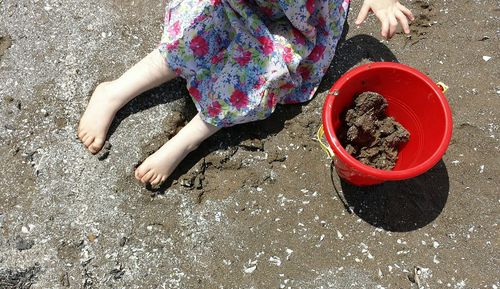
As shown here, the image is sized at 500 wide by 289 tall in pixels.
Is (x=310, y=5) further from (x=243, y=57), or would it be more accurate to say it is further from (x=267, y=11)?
(x=243, y=57)

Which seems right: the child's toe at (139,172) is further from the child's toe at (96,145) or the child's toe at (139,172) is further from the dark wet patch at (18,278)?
the dark wet patch at (18,278)

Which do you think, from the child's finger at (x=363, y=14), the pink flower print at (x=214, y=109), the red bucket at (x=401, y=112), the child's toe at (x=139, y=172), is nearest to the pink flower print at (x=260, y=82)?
the pink flower print at (x=214, y=109)

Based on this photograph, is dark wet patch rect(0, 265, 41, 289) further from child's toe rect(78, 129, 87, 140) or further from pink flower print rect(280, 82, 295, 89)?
pink flower print rect(280, 82, 295, 89)

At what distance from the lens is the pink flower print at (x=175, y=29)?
1654 millimetres

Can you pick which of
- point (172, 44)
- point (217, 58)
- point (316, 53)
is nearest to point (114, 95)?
point (172, 44)

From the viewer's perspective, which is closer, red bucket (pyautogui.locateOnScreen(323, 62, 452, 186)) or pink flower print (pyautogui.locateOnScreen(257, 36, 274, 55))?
red bucket (pyautogui.locateOnScreen(323, 62, 452, 186))

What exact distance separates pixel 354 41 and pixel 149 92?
31.7 inches

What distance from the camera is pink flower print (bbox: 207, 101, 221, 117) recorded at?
167 cm

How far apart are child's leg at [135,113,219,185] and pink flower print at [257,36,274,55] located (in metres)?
0.31

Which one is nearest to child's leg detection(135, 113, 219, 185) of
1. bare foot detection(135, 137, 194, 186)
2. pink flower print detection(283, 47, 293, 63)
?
bare foot detection(135, 137, 194, 186)

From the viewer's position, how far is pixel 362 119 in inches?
63.5

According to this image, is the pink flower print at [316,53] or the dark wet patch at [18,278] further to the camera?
the pink flower print at [316,53]

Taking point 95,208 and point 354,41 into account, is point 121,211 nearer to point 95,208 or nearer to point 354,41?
point 95,208

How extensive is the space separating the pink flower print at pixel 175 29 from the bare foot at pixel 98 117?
0.28m
